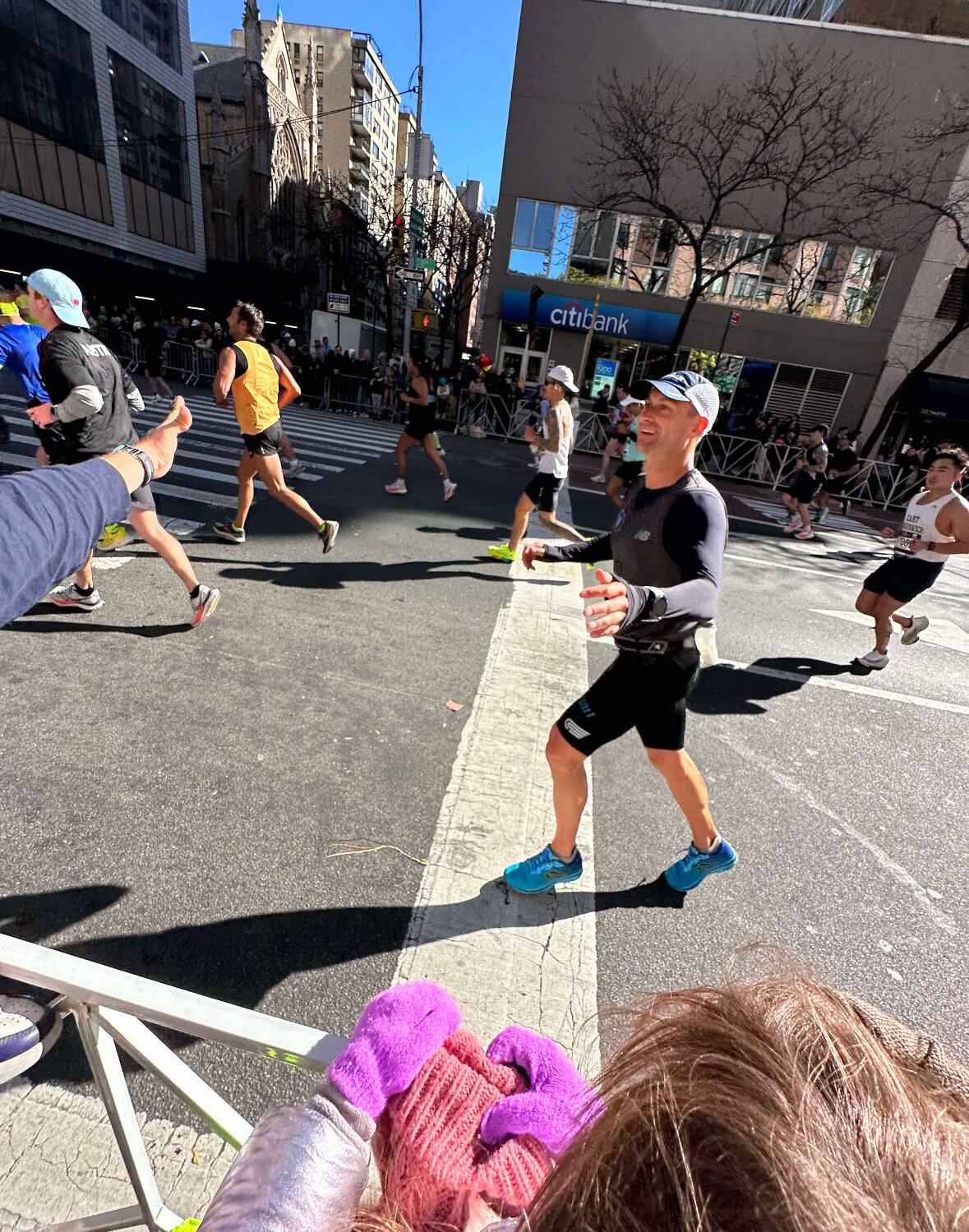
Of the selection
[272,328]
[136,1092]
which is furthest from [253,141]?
[136,1092]

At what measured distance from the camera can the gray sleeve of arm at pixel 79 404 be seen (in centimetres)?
362

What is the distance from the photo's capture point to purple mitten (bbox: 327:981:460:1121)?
0.80 m

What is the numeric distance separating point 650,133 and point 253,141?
1154 inches

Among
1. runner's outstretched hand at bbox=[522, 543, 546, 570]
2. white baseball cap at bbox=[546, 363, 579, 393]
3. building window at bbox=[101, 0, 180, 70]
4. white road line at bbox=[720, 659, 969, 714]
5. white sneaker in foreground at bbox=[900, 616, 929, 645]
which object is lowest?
white road line at bbox=[720, 659, 969, 714]

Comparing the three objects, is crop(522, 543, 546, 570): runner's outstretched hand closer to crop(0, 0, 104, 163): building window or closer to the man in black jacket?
the man in black jacket

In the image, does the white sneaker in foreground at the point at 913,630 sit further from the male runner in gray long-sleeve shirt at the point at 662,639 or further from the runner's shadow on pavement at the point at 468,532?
the runner's shadow on pavement at the point at 468,532

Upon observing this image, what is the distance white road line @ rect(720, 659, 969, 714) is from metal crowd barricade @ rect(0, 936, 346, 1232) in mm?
4896

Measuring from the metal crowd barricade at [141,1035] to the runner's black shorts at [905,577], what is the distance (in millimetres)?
5861

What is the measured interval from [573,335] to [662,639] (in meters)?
24.5

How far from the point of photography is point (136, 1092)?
5.63 ft

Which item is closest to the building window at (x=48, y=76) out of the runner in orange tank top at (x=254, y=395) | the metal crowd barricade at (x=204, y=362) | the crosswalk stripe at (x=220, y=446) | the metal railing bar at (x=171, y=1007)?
the metal crowd barricade at (x=204, y=362)

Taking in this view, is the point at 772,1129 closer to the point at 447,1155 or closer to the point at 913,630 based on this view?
the point at 447,1155

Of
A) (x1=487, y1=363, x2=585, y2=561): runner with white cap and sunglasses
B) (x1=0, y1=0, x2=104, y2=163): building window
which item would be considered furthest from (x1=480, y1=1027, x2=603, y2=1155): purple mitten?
(x1=0, y1=0, x2=104, y2=163): building window

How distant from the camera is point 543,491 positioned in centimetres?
639
